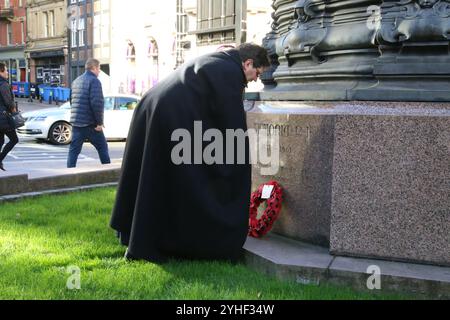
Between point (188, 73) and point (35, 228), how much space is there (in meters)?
2.25

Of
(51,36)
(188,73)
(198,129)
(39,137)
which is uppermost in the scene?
(51,36)

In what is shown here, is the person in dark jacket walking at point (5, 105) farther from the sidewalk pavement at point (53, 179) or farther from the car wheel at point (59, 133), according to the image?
the car wheel at point (59, 133)

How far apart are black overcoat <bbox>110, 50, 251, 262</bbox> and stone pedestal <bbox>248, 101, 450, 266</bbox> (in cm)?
64

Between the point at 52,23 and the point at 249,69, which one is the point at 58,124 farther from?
the point at 52,23

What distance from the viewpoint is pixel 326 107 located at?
468cm

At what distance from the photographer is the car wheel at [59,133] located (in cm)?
1758

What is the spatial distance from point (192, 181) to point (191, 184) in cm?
2

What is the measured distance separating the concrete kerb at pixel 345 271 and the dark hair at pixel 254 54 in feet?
4.75

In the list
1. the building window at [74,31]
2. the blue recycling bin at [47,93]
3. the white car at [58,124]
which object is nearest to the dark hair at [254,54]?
the white car at [58,124]

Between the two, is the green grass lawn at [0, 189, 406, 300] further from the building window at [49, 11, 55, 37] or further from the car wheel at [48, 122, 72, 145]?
the building window at [49, 11, 55, 37]

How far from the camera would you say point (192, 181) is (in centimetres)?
439

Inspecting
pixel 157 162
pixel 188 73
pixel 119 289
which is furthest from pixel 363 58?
pixel 119 289
